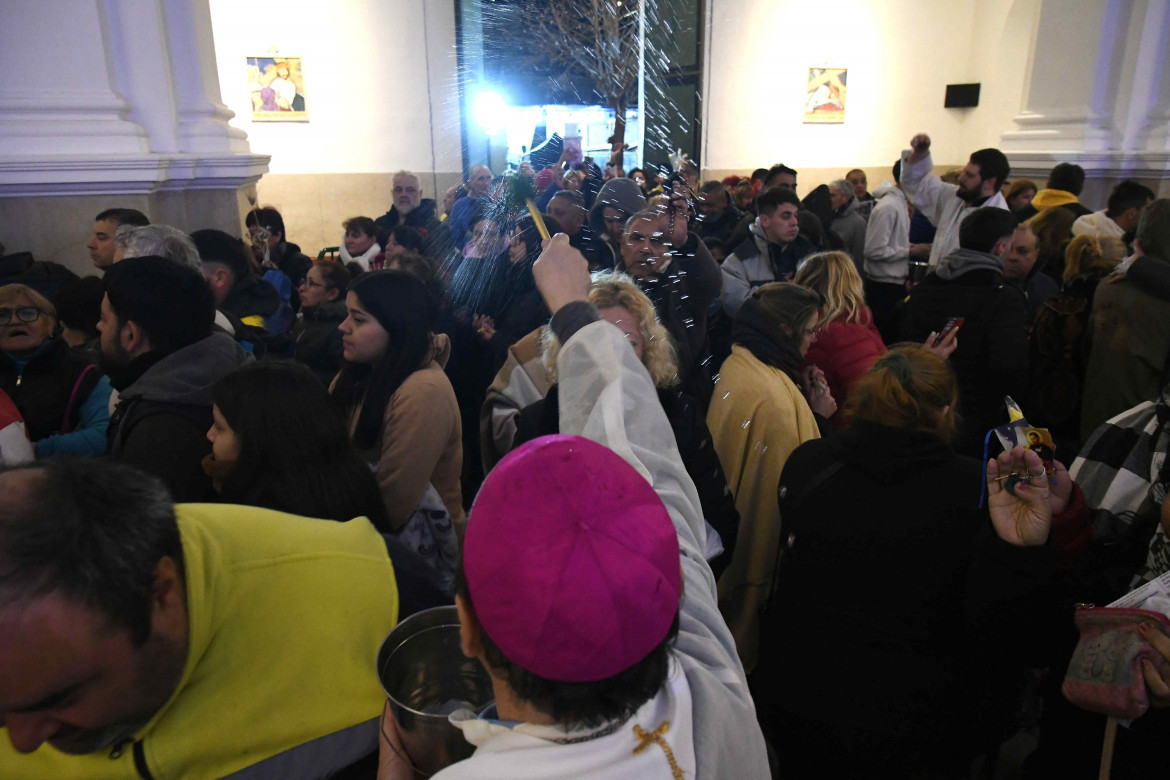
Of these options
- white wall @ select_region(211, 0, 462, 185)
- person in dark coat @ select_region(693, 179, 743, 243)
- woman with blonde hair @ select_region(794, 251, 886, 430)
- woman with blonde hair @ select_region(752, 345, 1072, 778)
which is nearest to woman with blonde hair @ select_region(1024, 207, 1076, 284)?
person in dark coat @ select_region(693, 179, 743, 243)

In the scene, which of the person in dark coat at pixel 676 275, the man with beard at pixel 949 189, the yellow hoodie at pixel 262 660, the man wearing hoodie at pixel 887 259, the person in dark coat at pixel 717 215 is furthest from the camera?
the person in dark coat at pixel 717 215

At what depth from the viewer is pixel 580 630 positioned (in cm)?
71

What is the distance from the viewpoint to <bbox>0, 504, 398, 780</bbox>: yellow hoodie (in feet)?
3.05

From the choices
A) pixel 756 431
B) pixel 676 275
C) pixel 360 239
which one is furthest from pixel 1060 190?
pixel 360 239

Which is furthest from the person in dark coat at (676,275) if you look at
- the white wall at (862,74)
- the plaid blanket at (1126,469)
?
the white wall at (862,74)

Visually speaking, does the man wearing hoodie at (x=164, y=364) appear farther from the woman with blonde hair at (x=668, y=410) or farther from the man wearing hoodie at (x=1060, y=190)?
the man wearing hoodie at (x=1060, y=190)

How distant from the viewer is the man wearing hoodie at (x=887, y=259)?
17.0 ft

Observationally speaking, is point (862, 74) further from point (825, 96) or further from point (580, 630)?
point (580, 630)

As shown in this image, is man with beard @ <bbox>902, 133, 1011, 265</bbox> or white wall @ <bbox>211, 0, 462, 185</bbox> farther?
white wall @ <bbox>211, 0, 462, 185</bbox>

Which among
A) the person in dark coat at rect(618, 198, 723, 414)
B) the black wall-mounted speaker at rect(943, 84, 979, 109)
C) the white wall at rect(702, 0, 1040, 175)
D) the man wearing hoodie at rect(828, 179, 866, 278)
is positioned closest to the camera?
the person in dark coat at rect(618, 198, 723, 414)

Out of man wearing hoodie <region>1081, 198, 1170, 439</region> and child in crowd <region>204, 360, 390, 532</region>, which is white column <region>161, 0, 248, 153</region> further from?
man wearing hoodie <region>1081, 198, 1170, 439</region>

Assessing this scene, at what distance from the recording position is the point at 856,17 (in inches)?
432

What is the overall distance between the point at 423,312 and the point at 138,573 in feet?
5.41

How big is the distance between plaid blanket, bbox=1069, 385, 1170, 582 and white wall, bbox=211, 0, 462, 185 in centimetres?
969
